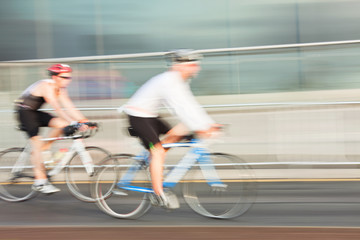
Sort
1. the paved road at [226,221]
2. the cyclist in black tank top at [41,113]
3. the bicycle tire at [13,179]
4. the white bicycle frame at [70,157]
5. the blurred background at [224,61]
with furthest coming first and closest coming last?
the blurred background at [224,61]
the bicycle tire at [13,179]
the white bicycle frame at [70,157]
the cyclist in black tank top at [41,113]
the paved road at [226,221]

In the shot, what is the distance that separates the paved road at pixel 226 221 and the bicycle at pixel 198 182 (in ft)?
0.41

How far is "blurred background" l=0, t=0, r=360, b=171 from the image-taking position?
8.23 meters

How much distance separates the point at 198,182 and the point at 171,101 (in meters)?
0.84

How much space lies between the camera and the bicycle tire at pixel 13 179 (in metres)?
6.91

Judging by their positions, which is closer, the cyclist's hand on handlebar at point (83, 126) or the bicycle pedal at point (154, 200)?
the bicycle pedal at point (154, 200)

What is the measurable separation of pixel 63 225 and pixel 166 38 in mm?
6871

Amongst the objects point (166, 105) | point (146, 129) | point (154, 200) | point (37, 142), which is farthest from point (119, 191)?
point (37, 142)

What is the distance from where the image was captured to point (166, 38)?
1192 cm

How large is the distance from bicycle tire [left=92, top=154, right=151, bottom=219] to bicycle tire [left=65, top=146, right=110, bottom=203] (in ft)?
2.19

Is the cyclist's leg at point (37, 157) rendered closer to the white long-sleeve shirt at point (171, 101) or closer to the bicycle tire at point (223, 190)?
Answer: the white long-sleeve shirt at point (171, 101)

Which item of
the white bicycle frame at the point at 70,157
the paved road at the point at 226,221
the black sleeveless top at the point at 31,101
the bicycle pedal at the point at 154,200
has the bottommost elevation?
the paved road at the point at 226,221

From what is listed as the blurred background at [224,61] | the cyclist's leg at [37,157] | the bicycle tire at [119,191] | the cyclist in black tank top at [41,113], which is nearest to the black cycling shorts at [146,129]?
the bicycle tire at [119,191]

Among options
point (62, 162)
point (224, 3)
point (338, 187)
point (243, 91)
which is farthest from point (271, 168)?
point (224, 3)

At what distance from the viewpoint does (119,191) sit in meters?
5.99
